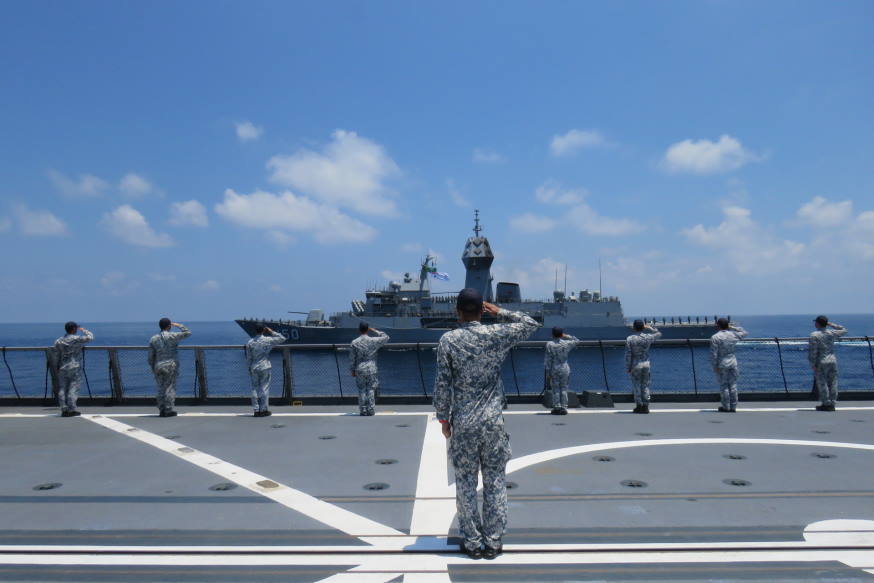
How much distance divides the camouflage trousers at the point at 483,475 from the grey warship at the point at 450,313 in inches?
1998

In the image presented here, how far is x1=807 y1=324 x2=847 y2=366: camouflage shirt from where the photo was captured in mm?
8438

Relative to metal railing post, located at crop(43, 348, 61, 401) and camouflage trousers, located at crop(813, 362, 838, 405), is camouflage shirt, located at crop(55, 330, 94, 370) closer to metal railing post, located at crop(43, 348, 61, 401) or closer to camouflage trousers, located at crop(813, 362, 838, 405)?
metal railing post, located at crop(43, 348, 61, 401)

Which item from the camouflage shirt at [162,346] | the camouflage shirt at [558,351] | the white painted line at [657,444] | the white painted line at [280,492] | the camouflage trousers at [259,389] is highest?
the camouflage shirt at [162,346]

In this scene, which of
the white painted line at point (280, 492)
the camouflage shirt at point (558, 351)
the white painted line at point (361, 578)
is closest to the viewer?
the white painted line at point (361, 578)

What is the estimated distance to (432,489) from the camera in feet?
15.6

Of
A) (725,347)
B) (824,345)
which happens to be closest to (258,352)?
(725,347)

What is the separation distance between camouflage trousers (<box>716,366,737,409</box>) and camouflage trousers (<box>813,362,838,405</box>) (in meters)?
1.38

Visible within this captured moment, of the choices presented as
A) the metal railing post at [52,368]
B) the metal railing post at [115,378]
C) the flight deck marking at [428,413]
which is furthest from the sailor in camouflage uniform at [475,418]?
the metal railing post at [52,368]

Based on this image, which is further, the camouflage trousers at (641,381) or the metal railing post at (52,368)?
the metal railing post at (52,368)

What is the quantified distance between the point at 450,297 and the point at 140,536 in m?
58.8

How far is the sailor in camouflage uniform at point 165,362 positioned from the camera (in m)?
8.67

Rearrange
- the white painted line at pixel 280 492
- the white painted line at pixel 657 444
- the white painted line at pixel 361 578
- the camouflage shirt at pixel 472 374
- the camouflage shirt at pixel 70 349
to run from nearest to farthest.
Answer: the white painted line at pixel 361 578 < the camouflage shirt at pixel 472 374 < the white painted line at pixel 280 492 < the white painted line at pixel 657 444 < the camouflage shirt at pixel 70 349

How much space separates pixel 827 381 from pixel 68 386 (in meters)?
13.2

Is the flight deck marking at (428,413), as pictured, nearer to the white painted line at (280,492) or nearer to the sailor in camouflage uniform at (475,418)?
the white painted line at (280,492)
